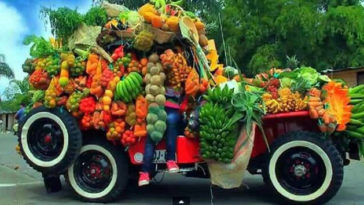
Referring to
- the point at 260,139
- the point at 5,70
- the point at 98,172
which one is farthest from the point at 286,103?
the point at 5,70

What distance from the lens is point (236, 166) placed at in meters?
7.11

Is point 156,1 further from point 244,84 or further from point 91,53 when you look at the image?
point 244,84

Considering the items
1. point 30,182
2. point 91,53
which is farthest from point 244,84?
point 30,182

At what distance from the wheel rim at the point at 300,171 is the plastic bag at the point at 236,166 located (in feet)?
1.55

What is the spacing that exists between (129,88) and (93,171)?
1.34m

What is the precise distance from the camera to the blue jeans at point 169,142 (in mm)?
7371

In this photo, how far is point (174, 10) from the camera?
7.83 metres

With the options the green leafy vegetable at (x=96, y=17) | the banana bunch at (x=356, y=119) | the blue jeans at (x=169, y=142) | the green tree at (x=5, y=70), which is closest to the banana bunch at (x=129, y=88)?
the blue jeans at (x=169, y=142)

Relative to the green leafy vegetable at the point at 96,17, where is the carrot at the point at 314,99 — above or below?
below

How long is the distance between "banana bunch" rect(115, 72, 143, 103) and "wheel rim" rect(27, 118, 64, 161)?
39.1 inches

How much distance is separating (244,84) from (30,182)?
4.60 metres

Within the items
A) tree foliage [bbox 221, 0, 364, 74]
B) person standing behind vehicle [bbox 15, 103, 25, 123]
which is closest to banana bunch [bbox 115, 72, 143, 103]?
person standing behind vehicle [bbox 15, 103, 25, 123]

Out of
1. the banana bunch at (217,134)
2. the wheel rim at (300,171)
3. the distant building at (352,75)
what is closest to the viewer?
the banana bunch at (217,134)

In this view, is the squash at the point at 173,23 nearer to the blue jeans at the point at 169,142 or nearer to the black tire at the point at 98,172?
the blue jeans at the point at 169,142
